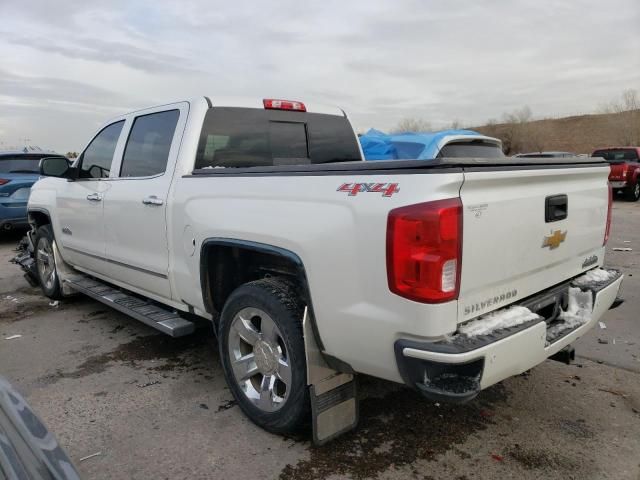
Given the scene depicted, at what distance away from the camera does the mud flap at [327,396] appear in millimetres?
2715

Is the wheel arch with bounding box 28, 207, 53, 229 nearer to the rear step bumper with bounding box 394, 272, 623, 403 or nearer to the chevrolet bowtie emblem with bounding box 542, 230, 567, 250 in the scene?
the rear step bumper with bounding box 394, 272, 623, 403

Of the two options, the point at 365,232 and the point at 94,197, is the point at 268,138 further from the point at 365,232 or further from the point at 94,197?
the point at 365,232

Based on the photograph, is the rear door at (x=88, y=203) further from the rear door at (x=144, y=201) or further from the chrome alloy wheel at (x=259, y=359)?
the chrome alloy wheel at (x=259, y=359)

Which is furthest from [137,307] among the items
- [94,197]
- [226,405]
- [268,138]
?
[268,138]

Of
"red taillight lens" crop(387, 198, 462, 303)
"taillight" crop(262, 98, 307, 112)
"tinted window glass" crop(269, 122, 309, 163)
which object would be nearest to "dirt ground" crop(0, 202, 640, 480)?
"red taillight lens" crop(387, 198, 462, 303)

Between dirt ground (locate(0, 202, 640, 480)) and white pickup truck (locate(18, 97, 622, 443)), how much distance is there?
233 mm

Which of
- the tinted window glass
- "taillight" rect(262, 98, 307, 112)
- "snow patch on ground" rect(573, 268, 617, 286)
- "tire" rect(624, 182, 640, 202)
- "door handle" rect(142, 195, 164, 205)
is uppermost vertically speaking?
"taillight" rect(262, 98, 307, 112)

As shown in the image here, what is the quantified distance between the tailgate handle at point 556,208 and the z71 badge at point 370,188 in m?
0.96

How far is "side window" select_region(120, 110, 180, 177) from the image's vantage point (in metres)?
3.94

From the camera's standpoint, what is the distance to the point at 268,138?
13.5ft

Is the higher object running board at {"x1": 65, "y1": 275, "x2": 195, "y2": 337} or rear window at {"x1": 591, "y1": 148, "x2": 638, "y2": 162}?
rear window at {"x1": 591, "y1": 148, "x2": 638, "y2": 162}

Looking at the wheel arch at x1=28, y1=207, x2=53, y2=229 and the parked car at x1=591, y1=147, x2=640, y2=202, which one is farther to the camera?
the parked car at x1=591, y1=147, x2=640, y2=202

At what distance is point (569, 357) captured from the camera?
10.5 feet

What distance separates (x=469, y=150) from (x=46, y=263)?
20.2ft
